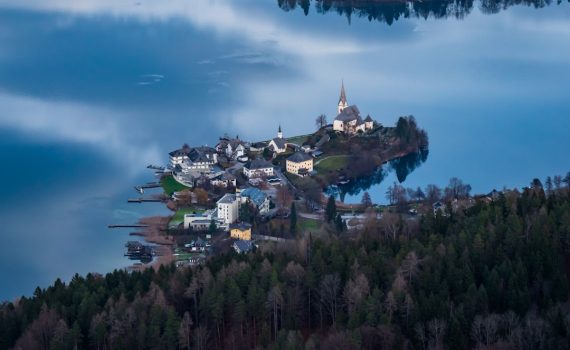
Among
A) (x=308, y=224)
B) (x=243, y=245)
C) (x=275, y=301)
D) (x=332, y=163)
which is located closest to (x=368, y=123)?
(x=332, y=163)

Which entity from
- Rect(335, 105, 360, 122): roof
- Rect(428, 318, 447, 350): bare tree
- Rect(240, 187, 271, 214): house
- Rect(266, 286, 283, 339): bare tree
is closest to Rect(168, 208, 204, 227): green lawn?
Rect(240, 187, 271, 214): house

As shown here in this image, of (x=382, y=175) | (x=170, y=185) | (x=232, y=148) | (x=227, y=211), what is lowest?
(x=227, y=211)

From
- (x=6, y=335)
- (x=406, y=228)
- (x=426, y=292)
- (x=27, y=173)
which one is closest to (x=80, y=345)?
(x=6, y=335)

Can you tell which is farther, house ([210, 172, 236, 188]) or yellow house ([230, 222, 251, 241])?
house ([210, 172, 236, 188])

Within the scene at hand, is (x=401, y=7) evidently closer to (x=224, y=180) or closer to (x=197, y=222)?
(x=224, y=180)

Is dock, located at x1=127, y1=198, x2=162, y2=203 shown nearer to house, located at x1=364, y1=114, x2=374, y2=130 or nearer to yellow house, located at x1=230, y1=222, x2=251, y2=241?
yellow house, located at x1=230, y1=222, x2=251, y2=241

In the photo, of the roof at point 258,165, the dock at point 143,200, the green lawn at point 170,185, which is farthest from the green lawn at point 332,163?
the dock at point 143,200
